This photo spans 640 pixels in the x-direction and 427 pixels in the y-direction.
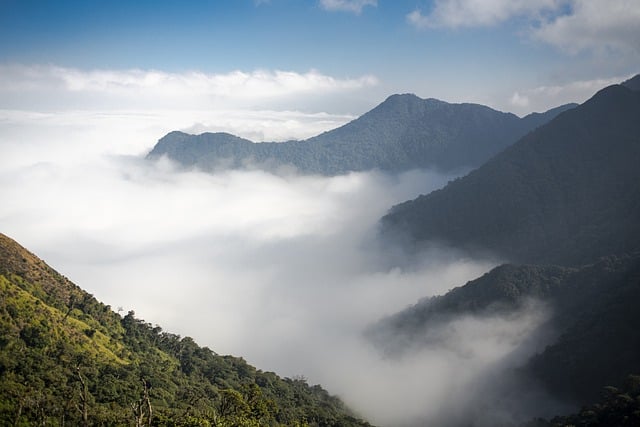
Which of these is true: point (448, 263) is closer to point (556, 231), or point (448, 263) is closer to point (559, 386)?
point (556, 231)

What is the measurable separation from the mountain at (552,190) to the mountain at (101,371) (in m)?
109

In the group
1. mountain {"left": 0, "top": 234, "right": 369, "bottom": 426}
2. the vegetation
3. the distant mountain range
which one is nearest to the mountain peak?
the distant mountain range

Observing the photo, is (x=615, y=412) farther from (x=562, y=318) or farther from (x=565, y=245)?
(x=565, y=245)

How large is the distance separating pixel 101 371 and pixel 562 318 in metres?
93.7

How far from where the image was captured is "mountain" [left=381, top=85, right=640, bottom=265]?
15450 centimetres

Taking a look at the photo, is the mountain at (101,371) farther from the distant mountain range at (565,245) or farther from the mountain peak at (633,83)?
the mountain peak at (633,83)

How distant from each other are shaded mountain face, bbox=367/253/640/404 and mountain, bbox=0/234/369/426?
4405 centimetres

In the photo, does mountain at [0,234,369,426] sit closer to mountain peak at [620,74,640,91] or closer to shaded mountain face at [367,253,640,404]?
shaded mountain face at [367,253,640,404]

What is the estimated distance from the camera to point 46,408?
44625 mm

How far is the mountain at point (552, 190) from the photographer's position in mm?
154500

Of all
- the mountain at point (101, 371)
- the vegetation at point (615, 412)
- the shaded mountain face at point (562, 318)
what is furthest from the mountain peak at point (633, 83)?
the mountain at point (101, 371)

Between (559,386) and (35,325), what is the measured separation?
8809 cm

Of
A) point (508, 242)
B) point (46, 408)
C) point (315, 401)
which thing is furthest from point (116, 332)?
point (508, 242)

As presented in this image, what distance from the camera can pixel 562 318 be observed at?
103 meters
